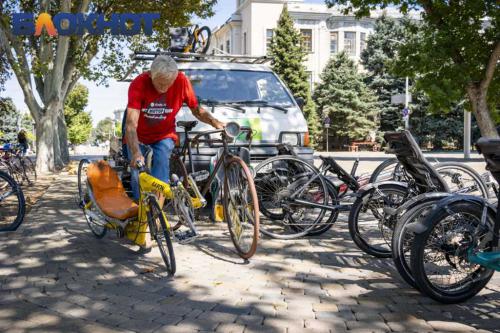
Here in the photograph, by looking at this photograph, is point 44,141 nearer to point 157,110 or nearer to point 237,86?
point 237,86

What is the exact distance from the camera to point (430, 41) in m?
11.0

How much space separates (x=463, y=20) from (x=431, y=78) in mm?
1386

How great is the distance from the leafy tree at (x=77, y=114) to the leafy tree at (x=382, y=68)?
3852 centimetres

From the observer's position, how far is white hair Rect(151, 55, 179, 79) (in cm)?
495

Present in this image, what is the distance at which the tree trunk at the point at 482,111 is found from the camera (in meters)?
10.1

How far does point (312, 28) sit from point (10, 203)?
5167 centimetres

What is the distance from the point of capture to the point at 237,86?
8328 millimetres

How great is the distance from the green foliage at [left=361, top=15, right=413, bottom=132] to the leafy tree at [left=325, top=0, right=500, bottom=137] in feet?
112

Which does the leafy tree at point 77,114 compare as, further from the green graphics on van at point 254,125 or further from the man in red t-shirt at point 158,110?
the man in red t-shirt at point 158,110

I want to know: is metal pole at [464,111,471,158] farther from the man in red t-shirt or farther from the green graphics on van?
the man in red t-shirt

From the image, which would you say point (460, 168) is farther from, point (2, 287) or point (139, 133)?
point (2, 287)

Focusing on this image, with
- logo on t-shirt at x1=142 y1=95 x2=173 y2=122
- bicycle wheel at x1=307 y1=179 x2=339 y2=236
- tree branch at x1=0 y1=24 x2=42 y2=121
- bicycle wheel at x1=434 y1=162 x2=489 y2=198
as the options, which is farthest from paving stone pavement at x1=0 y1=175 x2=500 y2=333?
tree branch at x1=0 y1=24 x2=42 y2=121

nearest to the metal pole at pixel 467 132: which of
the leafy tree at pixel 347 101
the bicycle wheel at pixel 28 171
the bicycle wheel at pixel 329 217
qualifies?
the bicycle wheel at pixel 28 171

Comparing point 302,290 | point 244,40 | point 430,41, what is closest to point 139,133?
point 302,290
